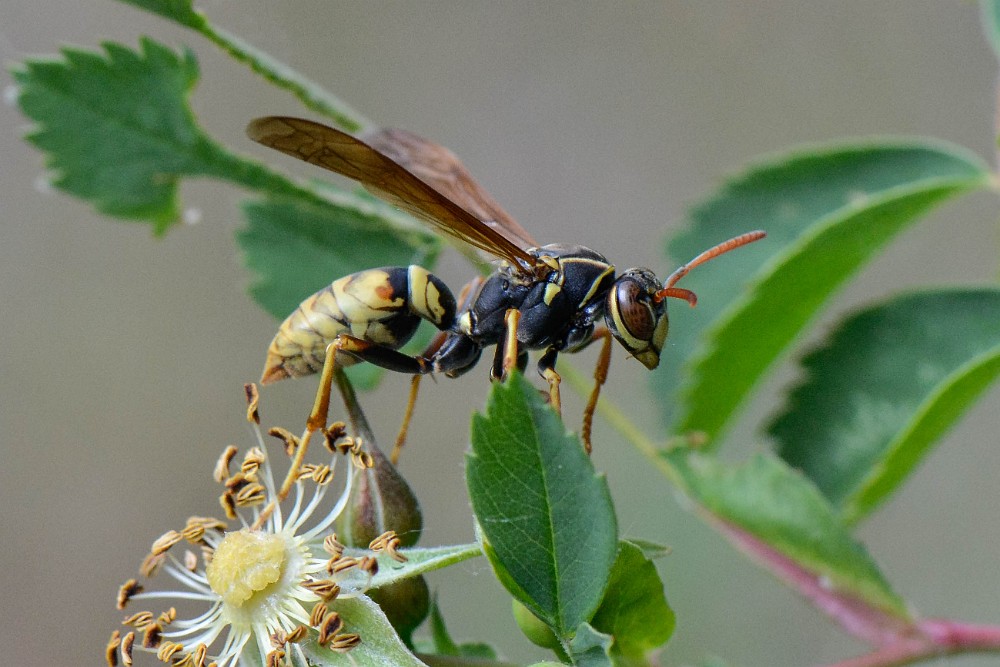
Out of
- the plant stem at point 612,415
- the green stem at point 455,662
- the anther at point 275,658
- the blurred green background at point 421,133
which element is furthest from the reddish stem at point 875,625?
the blurred green background at point 421,133

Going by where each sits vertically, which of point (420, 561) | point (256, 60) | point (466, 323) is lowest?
point (420, 561)

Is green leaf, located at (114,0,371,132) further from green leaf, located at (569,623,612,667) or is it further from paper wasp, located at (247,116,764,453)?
green leaf, located at (569,623,612,667)

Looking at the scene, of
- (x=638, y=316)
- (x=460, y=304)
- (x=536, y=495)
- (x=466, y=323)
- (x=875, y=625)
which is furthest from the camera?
(x=460, y=304)

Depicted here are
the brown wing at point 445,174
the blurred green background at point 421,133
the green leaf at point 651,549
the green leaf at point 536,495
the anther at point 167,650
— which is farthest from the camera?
the blurred green background at point 421,133

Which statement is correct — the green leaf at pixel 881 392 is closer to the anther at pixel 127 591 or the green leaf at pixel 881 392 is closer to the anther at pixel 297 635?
the anther at pixel 297 635

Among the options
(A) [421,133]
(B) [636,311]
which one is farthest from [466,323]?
(A) [421,133]

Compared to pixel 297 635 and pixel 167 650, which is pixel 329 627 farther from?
pixel 167 650
